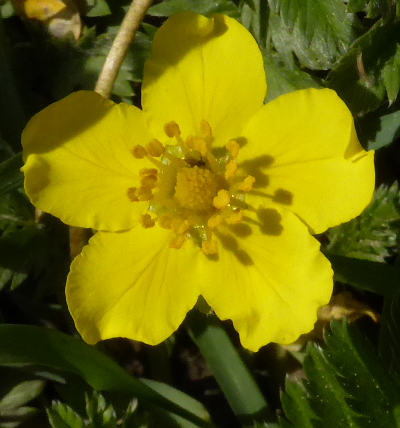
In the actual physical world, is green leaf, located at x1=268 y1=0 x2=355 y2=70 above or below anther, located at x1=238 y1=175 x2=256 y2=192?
above

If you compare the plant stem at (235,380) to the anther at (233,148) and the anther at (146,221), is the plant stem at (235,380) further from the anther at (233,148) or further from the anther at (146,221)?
the anther at (233,148)

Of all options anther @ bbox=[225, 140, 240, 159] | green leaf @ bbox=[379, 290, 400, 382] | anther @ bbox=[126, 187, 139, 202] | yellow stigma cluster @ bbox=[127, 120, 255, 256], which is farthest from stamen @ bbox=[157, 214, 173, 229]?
green leaf @ bbox=[379, 290, 400, 382]

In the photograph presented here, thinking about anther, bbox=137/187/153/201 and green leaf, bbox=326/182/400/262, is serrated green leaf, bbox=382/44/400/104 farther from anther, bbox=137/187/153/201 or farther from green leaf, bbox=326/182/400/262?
anther, bbox=137/187/153/201

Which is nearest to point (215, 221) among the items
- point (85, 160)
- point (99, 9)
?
point (85, 160)

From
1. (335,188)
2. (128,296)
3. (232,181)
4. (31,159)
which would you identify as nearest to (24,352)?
(128,296)

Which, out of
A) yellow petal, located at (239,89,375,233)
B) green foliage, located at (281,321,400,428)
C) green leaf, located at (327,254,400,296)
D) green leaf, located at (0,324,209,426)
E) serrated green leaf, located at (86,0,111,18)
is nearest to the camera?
yellow petal, located at (239,89,375,233)

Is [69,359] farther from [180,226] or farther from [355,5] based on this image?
[355,5]
